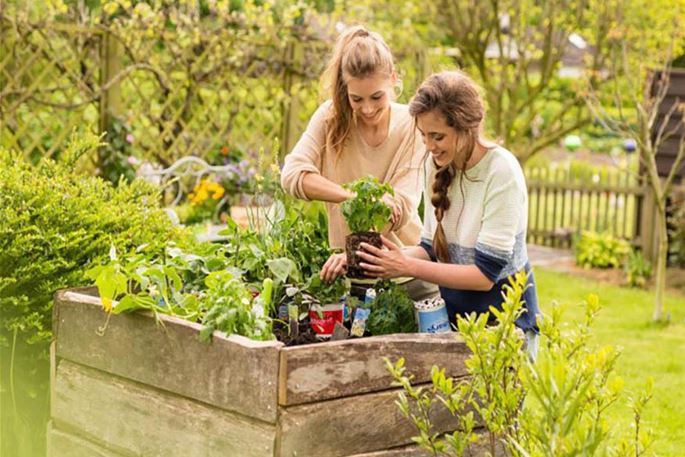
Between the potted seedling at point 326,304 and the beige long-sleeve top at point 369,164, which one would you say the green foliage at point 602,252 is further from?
the potted seedling at point 326,304

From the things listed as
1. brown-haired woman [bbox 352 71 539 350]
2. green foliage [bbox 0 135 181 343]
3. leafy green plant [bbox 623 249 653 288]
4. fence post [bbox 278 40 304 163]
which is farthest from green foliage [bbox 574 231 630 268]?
brown-haired woman [bbox 352 71 539 350]

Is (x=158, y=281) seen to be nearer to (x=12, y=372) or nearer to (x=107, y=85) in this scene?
(x=12, y=372)

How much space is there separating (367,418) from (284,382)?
0.90 ft

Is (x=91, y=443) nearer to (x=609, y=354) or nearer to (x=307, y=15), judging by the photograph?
(x=609, y=354)

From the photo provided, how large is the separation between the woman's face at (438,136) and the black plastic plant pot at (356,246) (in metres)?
0.28

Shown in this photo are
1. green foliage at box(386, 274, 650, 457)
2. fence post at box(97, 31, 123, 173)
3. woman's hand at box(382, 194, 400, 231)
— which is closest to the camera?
green foliage at box(386, 274, 650, 457)

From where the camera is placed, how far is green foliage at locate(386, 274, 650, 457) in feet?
6.45

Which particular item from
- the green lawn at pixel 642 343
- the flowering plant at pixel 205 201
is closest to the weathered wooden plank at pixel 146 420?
the green lawn at pixel 642 343

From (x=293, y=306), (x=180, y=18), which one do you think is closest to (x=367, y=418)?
(x=293, y=306)

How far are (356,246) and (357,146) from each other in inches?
22.6

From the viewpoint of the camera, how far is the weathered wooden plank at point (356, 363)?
7.95 ft

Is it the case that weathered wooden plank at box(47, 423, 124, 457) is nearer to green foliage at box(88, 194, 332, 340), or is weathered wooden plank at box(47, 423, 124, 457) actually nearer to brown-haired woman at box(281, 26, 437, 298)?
green foliage at box(88, 194, 332, 340)

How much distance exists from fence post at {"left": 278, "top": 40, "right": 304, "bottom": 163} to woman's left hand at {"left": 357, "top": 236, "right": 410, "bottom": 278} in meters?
6.21

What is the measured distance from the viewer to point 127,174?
755 cm
